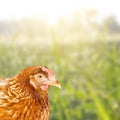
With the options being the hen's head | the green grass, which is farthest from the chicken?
the green grass

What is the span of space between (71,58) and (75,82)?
25 centimetres

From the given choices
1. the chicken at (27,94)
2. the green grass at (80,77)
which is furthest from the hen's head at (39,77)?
the green grass at (80,77)

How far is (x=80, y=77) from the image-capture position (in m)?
3.03

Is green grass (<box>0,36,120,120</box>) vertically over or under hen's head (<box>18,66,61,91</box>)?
under

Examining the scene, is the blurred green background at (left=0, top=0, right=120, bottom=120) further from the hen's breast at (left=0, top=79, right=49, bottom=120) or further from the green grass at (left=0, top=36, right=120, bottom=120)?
the hen's breast at (left=0, top=79, right=49, bottom=120)

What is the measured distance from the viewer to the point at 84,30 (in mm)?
3885

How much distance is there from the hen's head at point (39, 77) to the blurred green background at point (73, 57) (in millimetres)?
510

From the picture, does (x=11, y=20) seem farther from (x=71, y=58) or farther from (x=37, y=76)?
(x=37, y=76)

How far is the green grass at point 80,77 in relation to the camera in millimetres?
2414

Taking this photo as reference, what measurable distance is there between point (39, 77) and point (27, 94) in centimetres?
6

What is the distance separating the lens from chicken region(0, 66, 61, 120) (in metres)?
1.58

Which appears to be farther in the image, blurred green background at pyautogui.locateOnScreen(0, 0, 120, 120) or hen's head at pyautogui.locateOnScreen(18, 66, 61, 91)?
blurred green background at pyautogui.locateOnScreen(0, 0, 120, 120)

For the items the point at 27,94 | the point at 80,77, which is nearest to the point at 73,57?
the point at 80,77

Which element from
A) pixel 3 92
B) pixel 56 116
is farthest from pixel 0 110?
pixel 56 116
